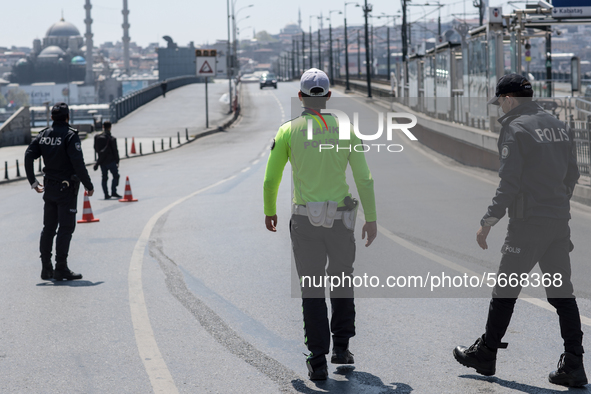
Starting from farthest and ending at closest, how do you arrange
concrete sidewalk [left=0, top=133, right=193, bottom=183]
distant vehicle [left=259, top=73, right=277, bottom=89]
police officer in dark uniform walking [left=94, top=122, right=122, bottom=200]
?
distant vehicle [left=259, top=73, right=277, bottom=89] → concrete sidewalk [left=0, top=133, right=193, bottom=183] → police officer in dark uniform walking [left=94, top=122, right=122, bottom=200]

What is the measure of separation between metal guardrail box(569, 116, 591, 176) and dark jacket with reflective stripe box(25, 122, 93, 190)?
9.33 meters

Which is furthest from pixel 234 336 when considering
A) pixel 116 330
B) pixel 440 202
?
pixel 440 202

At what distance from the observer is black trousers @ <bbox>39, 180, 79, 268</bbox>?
8281 mm

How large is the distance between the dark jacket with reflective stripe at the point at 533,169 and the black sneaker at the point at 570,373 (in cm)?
86

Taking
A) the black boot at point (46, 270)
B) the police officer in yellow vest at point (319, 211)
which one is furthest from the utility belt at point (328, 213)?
the black boot at point (46, 270)

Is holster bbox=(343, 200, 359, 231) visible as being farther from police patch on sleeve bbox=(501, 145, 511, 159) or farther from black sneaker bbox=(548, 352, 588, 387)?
black sneaker bbox=(548, 352, 588, 387)

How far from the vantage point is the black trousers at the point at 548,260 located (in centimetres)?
461

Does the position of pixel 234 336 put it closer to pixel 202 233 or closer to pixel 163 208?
pixel 202 233

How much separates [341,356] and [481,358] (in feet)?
2.95

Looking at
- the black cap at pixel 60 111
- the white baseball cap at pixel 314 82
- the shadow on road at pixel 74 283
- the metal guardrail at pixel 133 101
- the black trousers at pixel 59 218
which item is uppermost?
the metal guardrail at pixel 133 101

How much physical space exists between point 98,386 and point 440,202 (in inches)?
393

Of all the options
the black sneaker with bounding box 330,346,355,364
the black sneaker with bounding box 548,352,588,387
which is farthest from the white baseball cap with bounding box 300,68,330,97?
the black sneaker with bounding box 548,352,588,387

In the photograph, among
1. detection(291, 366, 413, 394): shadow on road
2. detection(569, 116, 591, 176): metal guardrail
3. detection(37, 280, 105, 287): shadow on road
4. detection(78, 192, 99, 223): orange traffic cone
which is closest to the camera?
detection(291, 366, 413, 394): shadow on road

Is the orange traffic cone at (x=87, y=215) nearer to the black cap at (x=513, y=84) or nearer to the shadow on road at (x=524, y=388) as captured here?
the shadow on road at (x=524, y=388)
